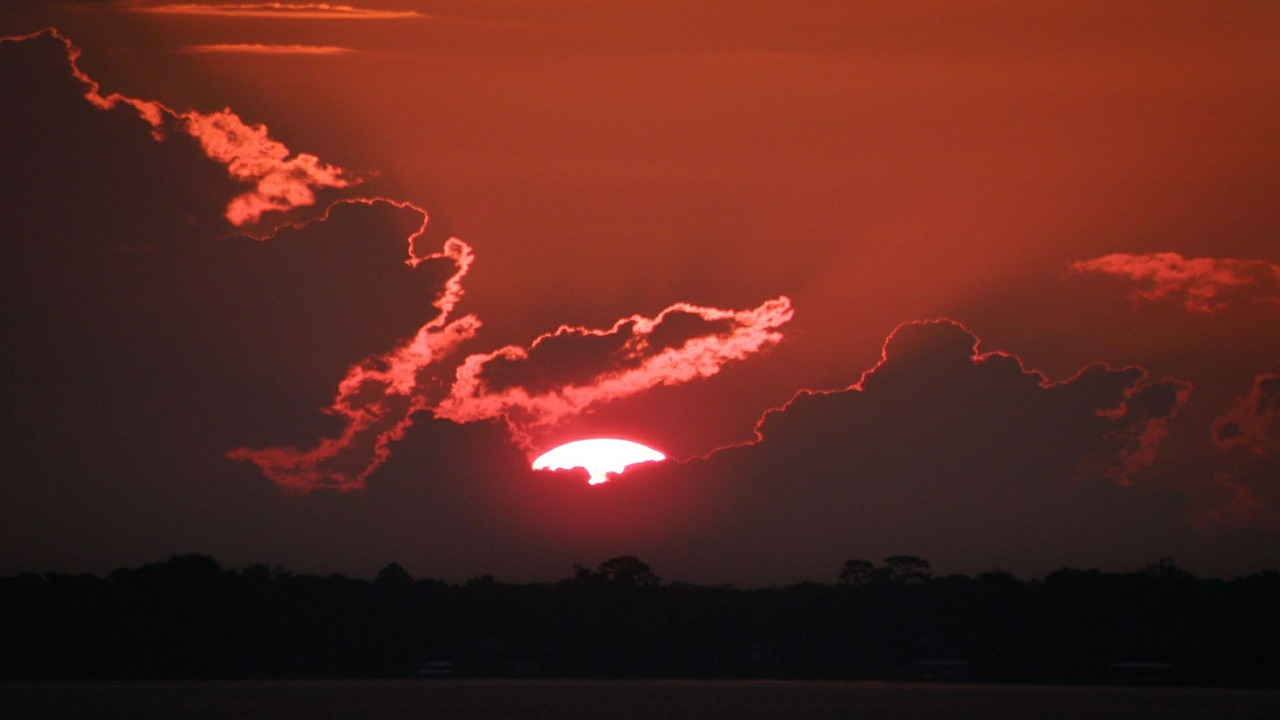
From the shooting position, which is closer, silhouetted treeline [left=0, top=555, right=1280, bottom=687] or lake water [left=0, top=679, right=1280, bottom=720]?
lake water [left=0, top=679, right=1280, bottom=720]

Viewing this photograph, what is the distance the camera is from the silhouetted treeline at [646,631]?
15162 centimetres

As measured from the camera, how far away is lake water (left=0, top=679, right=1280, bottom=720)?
92.9 metres

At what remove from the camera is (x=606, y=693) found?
397ft

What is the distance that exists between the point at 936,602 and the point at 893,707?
6685 centimetres

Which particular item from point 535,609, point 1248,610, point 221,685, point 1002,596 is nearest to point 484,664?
point 535,609

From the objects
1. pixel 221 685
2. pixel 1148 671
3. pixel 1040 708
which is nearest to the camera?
pixel 1040 708

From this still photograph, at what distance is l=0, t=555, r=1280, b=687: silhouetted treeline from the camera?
151625mm

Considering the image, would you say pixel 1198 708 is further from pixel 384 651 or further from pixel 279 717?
pixel 384 651

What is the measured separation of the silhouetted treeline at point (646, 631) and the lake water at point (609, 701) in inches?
416

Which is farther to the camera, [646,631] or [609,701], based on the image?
[646,631]

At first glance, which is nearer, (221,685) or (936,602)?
(221,685)

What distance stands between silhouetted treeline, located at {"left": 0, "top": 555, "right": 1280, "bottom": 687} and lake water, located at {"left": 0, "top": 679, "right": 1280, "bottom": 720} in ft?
34.7

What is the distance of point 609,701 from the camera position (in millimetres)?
107938

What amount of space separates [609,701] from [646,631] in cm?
5435
